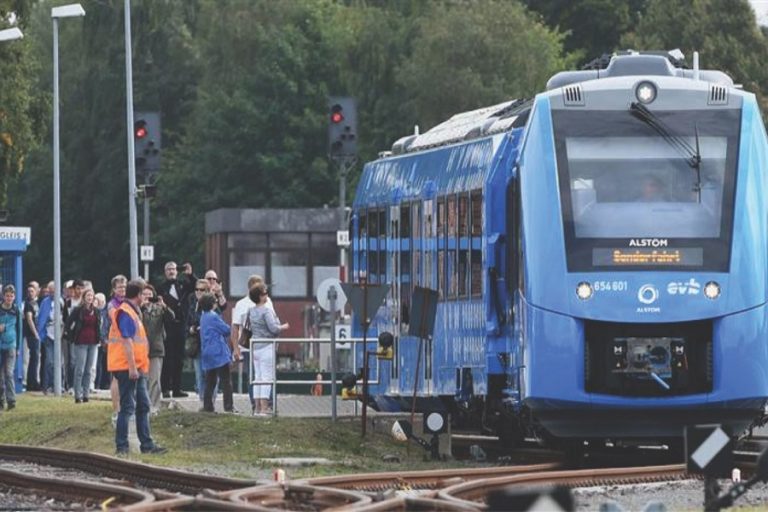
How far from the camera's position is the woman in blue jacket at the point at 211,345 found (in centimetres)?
3147

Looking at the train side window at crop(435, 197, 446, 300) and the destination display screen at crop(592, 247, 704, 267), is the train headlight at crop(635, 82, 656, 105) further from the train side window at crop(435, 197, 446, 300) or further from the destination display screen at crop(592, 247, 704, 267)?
the train side window at crop(435, 197, 446, 300)

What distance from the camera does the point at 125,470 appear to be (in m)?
23.2

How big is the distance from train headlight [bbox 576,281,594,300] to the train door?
Answer: 7.39 m

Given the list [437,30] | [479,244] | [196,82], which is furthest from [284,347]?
[196,82]

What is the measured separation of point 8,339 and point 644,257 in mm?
14704

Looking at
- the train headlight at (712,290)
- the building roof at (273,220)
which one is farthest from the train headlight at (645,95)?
the building roof at (273,220)

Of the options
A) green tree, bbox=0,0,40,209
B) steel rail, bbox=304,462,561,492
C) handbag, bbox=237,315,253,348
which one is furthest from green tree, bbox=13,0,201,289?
steel rail, bbox=304,462,561,492

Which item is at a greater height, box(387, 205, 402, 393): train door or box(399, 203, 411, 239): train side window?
box(399, 203, 411, 239): train side window

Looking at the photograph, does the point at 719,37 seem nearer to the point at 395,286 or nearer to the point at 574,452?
the point at 395,286

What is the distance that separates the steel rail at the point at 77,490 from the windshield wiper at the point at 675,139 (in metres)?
6.03

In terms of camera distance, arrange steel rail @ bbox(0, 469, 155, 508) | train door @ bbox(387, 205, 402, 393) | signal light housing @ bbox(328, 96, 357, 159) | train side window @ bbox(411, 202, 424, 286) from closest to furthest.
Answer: steel rail @ bbox(0, 469, 155, 508), train side window @ bbox(411, 202, 424, 286), train door @ bbox(387, 205, 402, 393), signal light housing @ bbox(328, 96, 357, 159)

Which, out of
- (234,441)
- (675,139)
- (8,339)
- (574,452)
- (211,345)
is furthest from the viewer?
(8,339)

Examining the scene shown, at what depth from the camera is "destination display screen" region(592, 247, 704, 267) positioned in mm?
22578

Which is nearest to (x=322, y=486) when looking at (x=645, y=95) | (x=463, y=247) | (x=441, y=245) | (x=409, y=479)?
(x=409, y=479)
